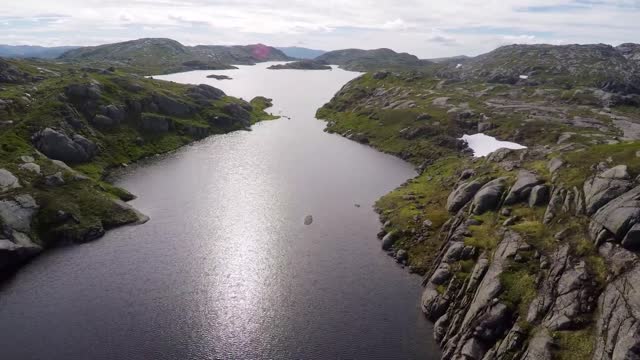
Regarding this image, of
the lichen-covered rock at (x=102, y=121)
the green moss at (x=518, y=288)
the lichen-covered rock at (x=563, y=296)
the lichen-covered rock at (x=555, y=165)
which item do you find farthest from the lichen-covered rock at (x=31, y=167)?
the lichen-covered rock at (x=555, y=165)

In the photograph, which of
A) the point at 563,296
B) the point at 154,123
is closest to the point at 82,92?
the point at 154,123

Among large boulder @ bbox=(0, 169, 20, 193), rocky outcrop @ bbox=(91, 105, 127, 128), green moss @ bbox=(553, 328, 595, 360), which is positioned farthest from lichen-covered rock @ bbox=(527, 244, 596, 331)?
rocky outcrop @ bbox=(91, 105, 127, 128)

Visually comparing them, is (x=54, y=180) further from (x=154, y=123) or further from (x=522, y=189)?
(x=522, y=189)

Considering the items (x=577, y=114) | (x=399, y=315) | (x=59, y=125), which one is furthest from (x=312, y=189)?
(x=577, y=114)

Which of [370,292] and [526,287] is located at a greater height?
[526,287]

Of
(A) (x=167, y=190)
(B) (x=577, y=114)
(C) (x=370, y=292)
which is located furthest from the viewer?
(B) (x=577, y=114)

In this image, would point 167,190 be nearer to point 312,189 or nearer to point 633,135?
point 312,189
